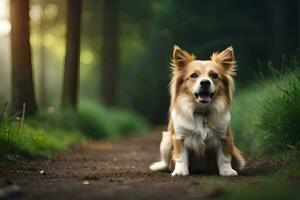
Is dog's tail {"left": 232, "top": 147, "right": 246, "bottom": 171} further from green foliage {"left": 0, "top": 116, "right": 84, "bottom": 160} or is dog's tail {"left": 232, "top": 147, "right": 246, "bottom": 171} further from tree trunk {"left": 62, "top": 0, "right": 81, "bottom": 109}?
tree trunk {"left": 62, "top": 0, "right": 81, "bottom": 109}

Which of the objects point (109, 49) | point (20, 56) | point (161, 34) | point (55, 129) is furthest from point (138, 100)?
point (20, 56)

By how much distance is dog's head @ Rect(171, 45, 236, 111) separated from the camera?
294 inches

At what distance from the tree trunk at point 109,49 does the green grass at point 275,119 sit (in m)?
12.7

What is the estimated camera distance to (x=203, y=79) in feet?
24.0

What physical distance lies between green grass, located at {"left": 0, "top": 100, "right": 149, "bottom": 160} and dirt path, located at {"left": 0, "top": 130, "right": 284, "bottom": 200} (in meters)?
0.35

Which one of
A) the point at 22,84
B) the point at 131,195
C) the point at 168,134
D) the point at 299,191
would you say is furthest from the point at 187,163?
the point at 22,84

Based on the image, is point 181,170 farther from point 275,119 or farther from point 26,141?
point 26,141

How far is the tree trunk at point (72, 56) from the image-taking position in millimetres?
15266

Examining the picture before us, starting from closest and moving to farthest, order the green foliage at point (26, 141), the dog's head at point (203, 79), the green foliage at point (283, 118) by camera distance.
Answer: the dog's head at point (203, 79) < the green foliage at point (283, 118) < the green foliage at point (26, 141)

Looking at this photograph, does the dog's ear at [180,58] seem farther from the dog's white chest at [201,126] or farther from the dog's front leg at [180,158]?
the dog's front leg at [180,158]

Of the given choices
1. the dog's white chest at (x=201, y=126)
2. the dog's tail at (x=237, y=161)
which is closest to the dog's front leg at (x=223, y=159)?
the dog's white chest at (x=201, y=126)

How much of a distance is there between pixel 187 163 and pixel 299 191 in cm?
268

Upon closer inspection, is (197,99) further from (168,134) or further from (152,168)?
(152,168)

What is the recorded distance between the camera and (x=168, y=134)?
8133 millimetres
